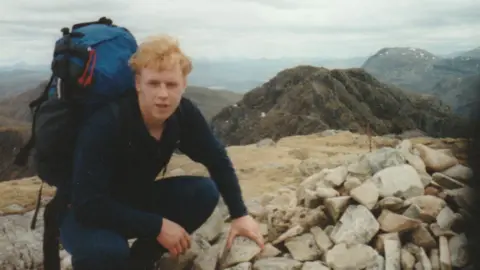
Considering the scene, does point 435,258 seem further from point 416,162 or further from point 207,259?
point 207,259

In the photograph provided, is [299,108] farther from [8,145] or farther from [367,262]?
[8,145]

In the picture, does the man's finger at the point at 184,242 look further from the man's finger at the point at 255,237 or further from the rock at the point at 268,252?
the rock at the point at 268,252

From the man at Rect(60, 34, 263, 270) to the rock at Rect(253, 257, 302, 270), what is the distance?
55cm

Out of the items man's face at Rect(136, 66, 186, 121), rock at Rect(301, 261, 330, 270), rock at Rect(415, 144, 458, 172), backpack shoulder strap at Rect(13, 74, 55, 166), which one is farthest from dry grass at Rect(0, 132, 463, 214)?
backpack shoulder strap at Rect(13, 74, 55, 166)

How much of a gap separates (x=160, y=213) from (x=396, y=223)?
1771 millimetres

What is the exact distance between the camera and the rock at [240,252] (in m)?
4.01

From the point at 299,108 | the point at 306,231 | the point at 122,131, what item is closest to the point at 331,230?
the point at 306,231

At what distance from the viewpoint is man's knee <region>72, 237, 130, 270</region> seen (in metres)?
3.10

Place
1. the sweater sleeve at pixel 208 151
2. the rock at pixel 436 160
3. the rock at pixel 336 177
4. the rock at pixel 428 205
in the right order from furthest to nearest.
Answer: the rock at pixel 436 160, the rock at pixel 336 177, the rock at pixel 428 205, the sweater sleeve at pixel 208 151

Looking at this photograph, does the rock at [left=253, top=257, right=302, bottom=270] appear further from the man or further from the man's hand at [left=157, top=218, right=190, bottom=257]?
the man's hand at [left=157, top=218, right=190, bottom=257]

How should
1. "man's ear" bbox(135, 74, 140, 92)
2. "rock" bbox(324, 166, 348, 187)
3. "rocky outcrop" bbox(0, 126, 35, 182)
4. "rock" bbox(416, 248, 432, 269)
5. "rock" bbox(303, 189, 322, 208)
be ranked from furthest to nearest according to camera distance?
"rocky outcrop" bbox(0, 126, 35, 182)
"rock" bbox(324, 166, 348, 187)
"rock" bbox(303, 189, 322, 208)
"rock" bbox(416, 248, 432, 269)
"man's ear" bbox(135, 74, 140, 92)

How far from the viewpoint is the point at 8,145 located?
75062 millimetres

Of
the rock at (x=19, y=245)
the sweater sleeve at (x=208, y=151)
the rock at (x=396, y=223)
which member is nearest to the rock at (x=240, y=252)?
the sweater sleeve at (x=208, y=151)

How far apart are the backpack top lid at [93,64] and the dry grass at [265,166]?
3.79m
